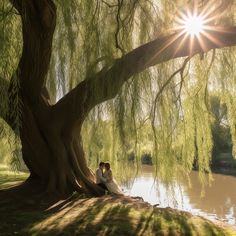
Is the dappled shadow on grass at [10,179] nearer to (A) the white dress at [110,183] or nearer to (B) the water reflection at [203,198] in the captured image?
(A) the white dress at [110,183]

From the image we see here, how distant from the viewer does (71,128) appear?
19.3 feet

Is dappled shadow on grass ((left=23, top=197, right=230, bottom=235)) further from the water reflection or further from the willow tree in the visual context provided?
the water reflection

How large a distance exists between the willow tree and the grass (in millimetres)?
668

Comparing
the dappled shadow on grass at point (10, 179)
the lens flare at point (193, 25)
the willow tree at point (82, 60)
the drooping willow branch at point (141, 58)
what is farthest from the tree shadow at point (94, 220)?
the lens flare at point (193, 25)

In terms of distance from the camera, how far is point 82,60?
5.71 meters

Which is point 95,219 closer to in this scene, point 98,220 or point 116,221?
point 98,220

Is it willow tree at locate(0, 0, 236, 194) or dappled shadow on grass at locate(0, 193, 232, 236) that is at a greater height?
willow tree at locate(0, 0, 236, 194)

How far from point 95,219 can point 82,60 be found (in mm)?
2221

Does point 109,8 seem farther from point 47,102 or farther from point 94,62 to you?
point 47,102

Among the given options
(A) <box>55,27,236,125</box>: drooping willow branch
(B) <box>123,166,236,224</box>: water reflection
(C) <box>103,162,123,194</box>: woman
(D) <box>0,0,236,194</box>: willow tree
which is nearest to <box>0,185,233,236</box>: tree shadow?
(D) <box>0,0,236,194</box>: willow tree

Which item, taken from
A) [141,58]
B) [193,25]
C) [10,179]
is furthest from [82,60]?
[10,179]

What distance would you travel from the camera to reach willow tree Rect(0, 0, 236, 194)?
5152mm

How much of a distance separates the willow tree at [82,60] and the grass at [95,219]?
668 millimetres

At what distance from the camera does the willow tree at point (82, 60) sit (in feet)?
16.9
